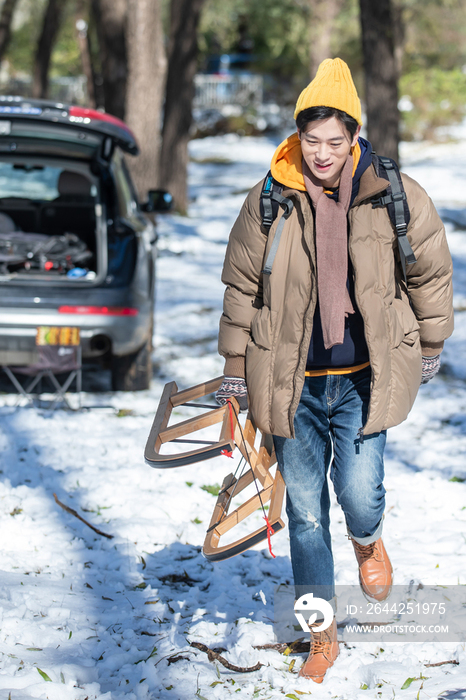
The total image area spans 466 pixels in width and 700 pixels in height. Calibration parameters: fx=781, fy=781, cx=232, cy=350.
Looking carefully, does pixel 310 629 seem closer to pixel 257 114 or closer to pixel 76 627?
pixel 76 627

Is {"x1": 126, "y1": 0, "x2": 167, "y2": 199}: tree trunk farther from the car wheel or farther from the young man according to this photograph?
the young man

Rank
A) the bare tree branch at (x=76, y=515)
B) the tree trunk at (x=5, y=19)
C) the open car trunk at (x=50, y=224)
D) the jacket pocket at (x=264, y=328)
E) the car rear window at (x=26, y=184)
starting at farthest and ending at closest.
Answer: the tree trunk at (x=5, y=19)
the car rear window at (x=26, y=184)
the open car trunk at (x=50, y=224)
the bare tree branch at (x=76, y=515)
the jacket pocket at (x=264, y=328)

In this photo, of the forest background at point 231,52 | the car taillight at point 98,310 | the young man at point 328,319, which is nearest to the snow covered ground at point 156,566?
the young man at point 328,319

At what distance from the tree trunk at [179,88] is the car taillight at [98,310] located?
9124 mm

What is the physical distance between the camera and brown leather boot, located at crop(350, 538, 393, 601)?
2943 mm

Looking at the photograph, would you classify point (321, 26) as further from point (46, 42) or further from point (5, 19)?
point (5, 19)

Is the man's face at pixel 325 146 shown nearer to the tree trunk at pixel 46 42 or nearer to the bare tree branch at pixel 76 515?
the bare tree branch at pixel 76 515

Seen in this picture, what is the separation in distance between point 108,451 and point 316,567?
2272mm

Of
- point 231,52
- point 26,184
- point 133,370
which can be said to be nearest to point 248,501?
point 133,370

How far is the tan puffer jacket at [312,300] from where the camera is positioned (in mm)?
2479

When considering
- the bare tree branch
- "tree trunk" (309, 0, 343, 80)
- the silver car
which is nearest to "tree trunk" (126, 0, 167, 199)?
the silver car

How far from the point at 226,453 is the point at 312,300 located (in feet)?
1.87

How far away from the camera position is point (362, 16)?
10.4m

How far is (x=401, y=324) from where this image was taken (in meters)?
2.61
